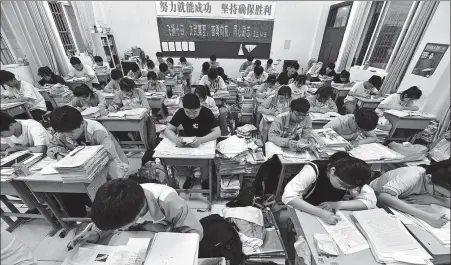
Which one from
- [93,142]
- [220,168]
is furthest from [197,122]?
[93,142]

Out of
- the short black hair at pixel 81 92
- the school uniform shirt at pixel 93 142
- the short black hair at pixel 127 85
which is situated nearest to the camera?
the school uniform shirt at pixel 93 142

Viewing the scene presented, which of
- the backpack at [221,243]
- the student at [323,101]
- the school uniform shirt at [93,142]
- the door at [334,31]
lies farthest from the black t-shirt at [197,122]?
the door at [334,31]

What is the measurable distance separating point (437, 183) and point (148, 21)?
7.24 meters

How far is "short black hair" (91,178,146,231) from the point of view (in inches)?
32.2

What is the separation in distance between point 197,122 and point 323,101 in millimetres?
2476

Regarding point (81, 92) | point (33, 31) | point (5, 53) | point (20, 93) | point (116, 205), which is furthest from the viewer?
point (81, 92)

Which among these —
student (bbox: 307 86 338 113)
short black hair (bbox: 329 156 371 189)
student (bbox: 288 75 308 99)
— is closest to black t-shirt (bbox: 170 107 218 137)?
short black hair (bbox: 329 156 371 189)

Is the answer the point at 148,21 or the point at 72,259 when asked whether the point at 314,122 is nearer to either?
the point at 72,259

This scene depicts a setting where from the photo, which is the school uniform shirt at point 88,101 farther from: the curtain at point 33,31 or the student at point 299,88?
the student at point 299,88

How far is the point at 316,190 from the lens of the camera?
1.42m

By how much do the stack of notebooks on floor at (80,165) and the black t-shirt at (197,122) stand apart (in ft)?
3.13

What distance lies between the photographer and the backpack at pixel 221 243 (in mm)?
1328

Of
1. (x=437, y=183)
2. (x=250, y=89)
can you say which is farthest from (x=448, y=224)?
(x=250, y=89)

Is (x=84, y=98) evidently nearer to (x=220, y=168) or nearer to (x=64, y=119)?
(x=64, y=119)
